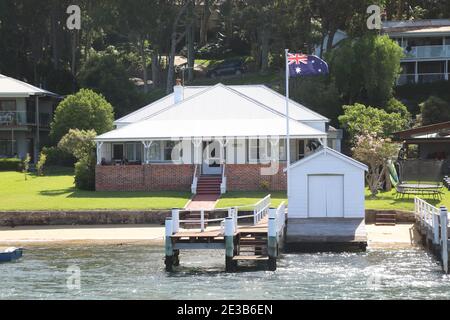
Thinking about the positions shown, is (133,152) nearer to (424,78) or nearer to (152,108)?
(152,108)

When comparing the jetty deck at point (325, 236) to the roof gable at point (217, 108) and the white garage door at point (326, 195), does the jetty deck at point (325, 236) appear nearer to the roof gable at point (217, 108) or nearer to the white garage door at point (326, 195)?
the white garage door at point (326, 195)

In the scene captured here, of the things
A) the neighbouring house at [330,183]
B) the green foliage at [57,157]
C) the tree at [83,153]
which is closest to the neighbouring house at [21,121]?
the green foliage at [57,157]

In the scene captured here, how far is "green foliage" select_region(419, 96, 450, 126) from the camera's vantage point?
6569cm

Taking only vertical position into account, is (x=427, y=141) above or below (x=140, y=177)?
above

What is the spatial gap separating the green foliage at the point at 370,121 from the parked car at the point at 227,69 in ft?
109

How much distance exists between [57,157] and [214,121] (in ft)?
47.9

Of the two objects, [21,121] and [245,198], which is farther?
[21,121]

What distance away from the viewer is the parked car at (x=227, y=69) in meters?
95.3

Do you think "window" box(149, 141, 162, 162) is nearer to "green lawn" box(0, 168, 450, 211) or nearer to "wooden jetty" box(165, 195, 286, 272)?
"green lawn" box(0, 168, 450, 211)

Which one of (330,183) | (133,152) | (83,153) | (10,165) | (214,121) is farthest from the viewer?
(10,165)

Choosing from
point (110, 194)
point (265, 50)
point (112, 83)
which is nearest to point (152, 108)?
point (110, 194)

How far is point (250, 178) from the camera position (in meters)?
52.6
